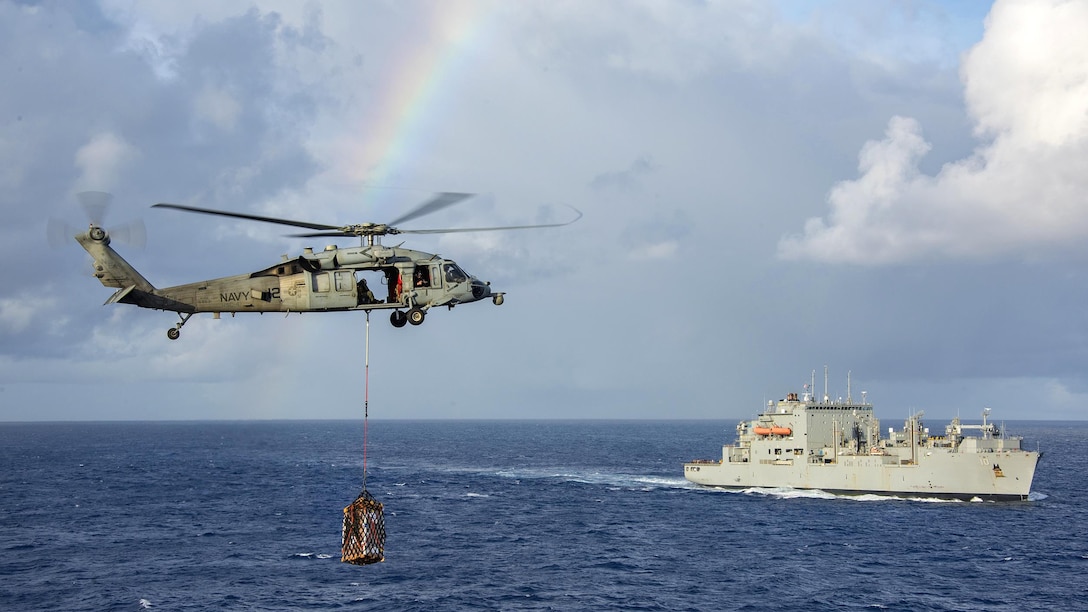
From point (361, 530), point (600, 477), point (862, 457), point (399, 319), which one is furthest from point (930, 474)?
point (399, 319)

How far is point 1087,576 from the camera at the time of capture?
50625mm

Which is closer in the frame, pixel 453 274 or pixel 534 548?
pixel 453 274

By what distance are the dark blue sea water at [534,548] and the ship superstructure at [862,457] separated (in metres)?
1.57

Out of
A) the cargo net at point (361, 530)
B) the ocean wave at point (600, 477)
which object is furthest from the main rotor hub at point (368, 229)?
the ocean wave at point (600, 477)

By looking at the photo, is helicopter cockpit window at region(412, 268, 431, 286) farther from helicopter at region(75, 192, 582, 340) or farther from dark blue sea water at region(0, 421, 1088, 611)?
dark blue sea water at region(0, 421, 1088, 611)

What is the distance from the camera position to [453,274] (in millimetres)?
26594

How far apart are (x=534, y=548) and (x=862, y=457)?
34.2m

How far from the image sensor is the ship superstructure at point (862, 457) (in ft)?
246

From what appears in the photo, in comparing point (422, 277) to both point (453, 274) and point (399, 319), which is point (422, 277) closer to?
point (453, 274)

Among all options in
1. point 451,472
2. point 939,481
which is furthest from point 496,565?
point 451,472

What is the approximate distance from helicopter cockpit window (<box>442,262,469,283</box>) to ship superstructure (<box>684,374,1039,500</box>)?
58147mm

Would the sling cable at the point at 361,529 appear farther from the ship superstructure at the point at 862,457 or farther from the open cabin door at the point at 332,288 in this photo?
the ship superstructure at the point at 862,457

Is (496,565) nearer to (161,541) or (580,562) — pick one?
(580,562)

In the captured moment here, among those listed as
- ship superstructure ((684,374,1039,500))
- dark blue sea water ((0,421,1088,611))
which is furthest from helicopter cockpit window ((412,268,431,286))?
ship superstructure ((684,374,1039,500))
